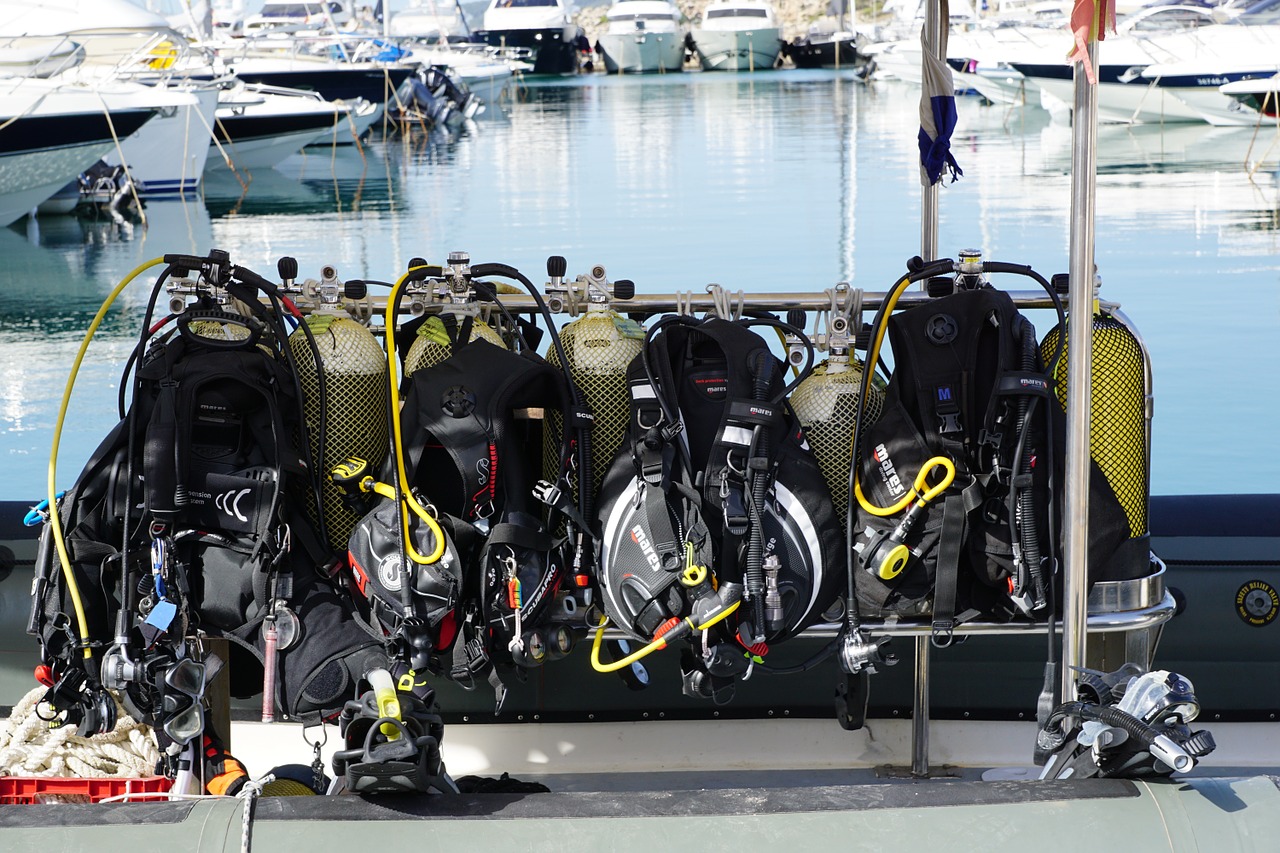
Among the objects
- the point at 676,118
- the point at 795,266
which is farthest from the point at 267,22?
the point at 795,266

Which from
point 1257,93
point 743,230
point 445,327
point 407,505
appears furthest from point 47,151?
point 1257,93

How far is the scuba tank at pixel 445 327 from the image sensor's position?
2.33m

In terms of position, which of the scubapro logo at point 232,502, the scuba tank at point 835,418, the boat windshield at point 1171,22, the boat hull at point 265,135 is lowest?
the scubapro logo at point 232,502

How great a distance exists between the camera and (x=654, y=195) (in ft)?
43.3

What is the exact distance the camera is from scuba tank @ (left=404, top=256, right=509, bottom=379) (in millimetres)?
2328

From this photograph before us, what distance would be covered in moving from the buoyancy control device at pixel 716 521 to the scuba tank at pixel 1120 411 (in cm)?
49

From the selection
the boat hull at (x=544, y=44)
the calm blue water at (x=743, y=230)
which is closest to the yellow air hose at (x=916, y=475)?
the calm blue water at (x=743, y=230)

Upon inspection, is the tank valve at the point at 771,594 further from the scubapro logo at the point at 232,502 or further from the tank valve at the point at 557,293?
the scubapro logo at the point at 232,502

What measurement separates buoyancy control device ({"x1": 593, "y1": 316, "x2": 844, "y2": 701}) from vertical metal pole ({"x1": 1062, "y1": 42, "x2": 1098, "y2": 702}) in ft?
1.21

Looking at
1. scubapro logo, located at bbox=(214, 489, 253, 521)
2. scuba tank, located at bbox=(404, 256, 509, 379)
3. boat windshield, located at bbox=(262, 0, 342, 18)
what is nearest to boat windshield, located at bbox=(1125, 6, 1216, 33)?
scuba tank, located at bbox=(404, 256, 509, 379)

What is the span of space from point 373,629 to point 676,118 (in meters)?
21.2

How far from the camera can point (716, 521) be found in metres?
2.06

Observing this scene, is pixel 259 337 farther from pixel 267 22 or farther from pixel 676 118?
pixel 267 22

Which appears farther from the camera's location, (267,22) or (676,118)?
(267,22)
